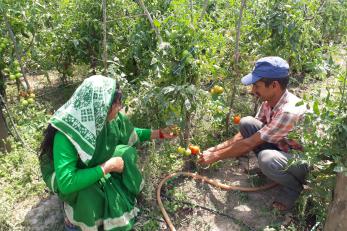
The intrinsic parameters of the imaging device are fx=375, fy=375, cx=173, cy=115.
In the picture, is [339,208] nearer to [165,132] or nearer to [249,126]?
[249,126]

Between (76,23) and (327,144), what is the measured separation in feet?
10.1

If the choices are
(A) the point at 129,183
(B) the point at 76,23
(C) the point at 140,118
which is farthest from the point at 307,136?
(B) the point at 76,23

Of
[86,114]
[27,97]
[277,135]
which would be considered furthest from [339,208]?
[27,97]

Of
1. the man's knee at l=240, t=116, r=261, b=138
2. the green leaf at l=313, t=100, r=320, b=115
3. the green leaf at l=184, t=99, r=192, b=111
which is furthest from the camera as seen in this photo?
the man's knee at l=240, t=116, r=261, b=138

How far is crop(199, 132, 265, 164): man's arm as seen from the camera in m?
2.95

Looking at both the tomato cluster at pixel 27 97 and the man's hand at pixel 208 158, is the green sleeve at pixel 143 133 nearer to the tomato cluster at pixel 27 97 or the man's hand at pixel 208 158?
the man's hand at pixel 208 158

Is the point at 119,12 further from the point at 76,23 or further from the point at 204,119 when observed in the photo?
the point at 204,119

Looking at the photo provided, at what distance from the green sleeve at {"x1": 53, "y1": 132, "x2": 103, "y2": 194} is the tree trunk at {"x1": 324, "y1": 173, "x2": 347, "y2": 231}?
1.43 m

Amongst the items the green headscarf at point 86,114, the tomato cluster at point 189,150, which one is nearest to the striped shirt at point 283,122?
the tomato cluster at point 189,150

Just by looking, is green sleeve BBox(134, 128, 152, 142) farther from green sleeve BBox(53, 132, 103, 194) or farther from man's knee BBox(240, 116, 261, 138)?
man's knee BBox(240, 116, 261, 138)

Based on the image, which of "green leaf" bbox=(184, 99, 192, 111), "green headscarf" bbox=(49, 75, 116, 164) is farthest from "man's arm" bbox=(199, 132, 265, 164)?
"green headscarf" bbox=(49, 75, 116, 164)

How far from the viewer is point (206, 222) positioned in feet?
9.39

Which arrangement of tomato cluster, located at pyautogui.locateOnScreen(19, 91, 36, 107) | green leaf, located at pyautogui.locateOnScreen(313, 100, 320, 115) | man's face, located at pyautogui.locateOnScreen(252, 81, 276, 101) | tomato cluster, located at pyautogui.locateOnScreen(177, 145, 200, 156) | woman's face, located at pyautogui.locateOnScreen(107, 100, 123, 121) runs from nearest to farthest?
green leaf, located at pyautogui.locateOnScreen(313, 100, 320, 115), woman's face, located at pyautogui.locateOnScreen(107, 100, 123, 121), man's face, located at pyautogui.locateOnScreen(252, 81, 276, 101), tomato cluster, located at pyautogui.locateOnScreen(177, 145, 200, 156), tomato cluster, located at pyautogui.locateOnScreen(19, 91, 36, 107)

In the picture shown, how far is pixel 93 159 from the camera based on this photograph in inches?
95.6
